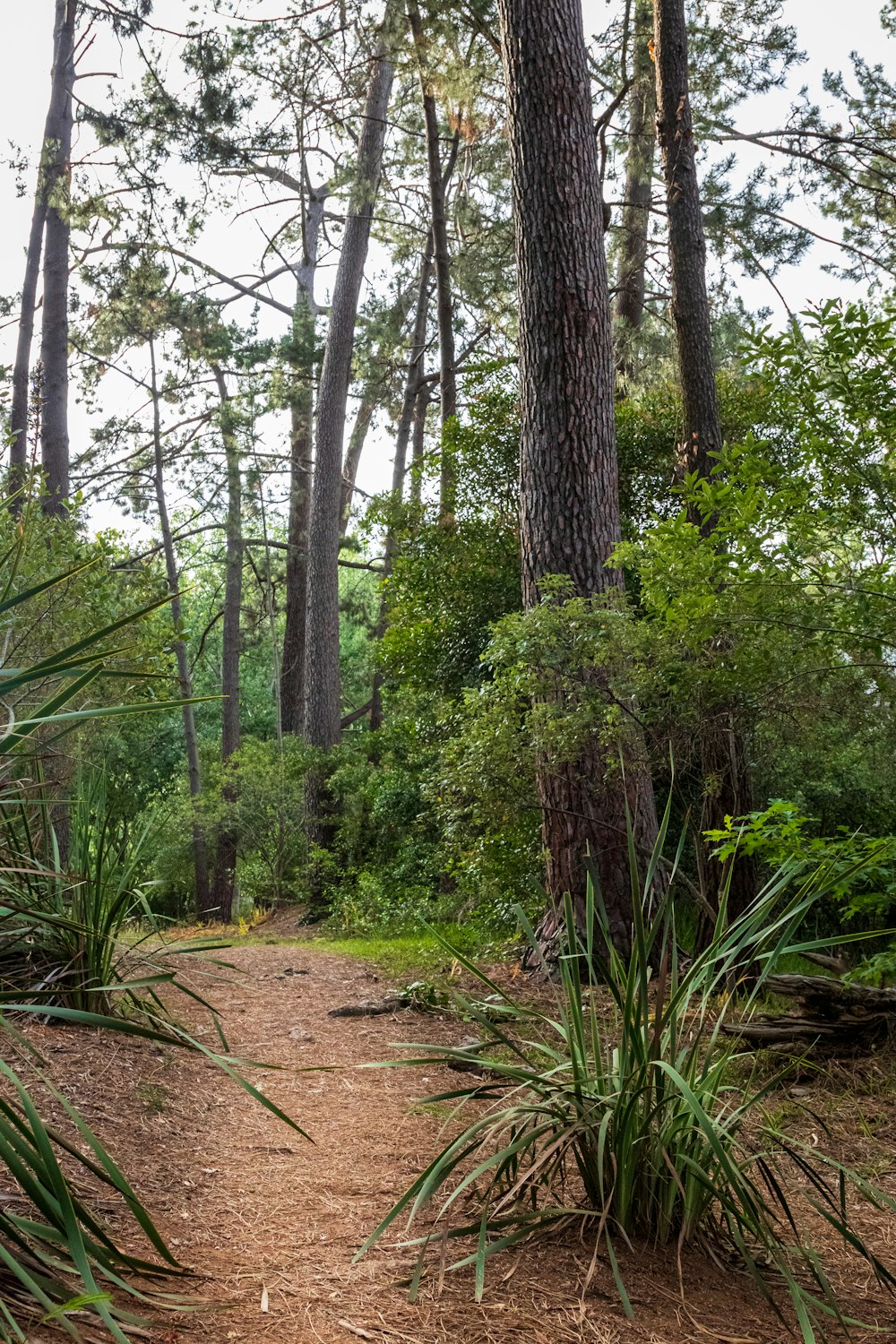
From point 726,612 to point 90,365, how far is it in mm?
16381

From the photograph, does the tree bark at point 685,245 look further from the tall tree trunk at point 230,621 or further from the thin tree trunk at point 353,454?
the thin tree trunk at point 353,454

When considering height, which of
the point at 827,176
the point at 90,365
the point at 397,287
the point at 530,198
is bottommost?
the point at 530,198

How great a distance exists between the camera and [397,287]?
58.7 feet

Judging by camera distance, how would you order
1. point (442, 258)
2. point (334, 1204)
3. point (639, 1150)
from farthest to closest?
point (442, 258) < point (334, 1204) < point (639, 1150)

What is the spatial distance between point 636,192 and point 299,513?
28.0 feet

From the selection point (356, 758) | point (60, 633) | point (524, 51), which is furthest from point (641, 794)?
point (356, 758)

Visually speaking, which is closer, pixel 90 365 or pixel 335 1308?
pixel 335 1308

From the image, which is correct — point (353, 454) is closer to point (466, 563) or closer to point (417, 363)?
point (417, 363)

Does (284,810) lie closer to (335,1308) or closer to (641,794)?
(641,794)

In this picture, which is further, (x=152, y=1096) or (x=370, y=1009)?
(x=370, y=1009)

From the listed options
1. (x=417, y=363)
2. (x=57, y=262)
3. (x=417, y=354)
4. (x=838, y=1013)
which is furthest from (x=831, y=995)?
(x=417, y=354)

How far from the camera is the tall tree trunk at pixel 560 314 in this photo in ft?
19.4

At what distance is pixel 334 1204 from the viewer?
260cm

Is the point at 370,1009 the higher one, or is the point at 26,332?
the point at 26,332
